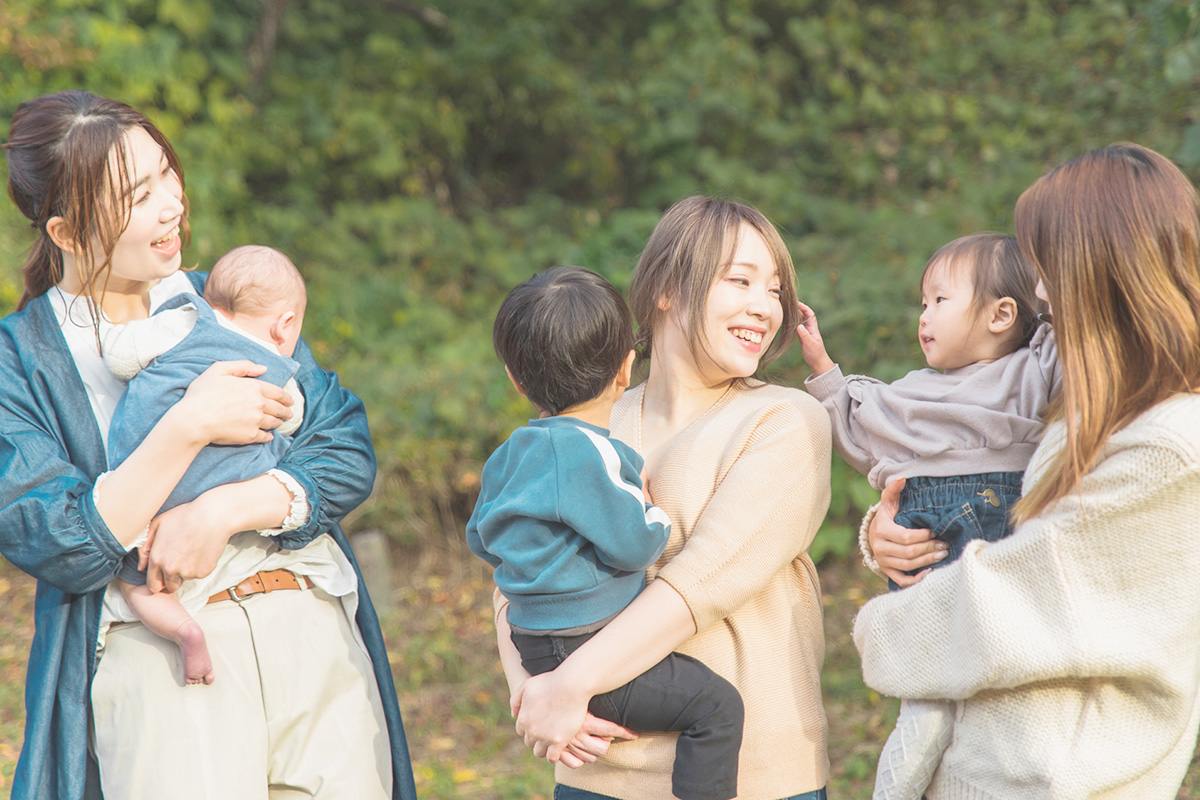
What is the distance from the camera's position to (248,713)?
192 centimetres

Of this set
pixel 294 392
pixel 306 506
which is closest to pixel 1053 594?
pixel 306 506

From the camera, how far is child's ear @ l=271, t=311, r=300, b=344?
211cm

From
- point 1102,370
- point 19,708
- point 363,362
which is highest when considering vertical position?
point 1102,370

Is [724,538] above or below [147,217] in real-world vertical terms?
below

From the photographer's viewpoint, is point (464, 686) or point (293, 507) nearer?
point (293, 507)

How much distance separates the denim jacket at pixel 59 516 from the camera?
1781mm

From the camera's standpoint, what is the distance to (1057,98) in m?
7.10

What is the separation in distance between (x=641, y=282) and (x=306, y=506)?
2.52 ft

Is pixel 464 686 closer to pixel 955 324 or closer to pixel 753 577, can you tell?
pixel 753 577

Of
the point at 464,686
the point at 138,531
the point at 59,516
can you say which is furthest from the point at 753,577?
the point at 464,686

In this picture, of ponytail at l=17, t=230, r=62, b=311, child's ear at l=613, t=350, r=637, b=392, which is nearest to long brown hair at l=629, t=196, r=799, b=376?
child's ear at l=613, t=350, r=637, b=392

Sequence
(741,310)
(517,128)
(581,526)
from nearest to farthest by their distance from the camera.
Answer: (581,526) → (741,310) → (517,128)

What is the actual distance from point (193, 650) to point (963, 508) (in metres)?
1.37

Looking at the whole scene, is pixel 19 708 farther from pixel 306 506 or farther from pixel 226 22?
pixel 226 22
